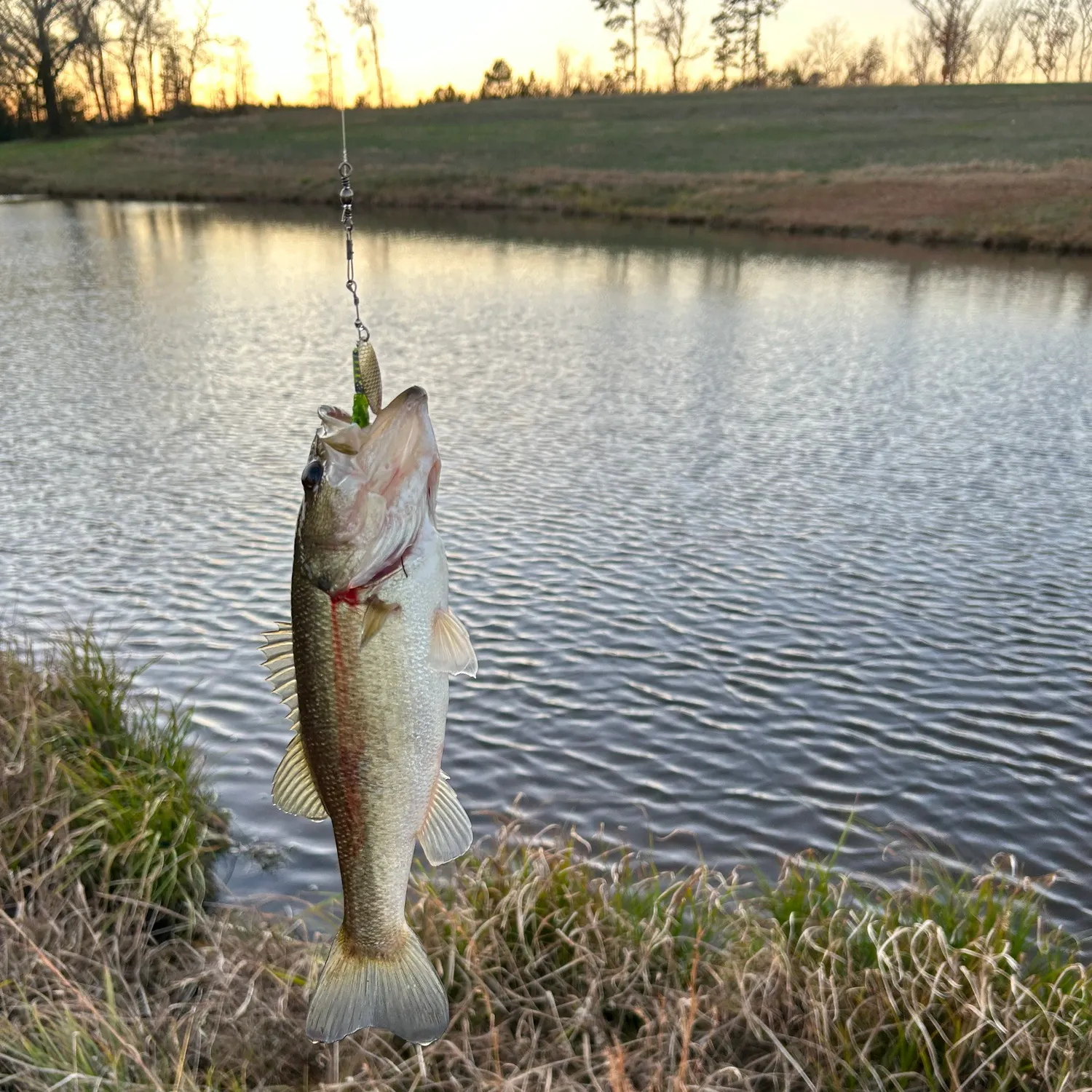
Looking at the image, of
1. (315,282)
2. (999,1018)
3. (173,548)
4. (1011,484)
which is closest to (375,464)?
(999,1018)

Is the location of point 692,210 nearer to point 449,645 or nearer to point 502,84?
point 449,645

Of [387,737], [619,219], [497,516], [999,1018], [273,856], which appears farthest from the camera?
[619,219]

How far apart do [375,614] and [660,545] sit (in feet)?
31.9

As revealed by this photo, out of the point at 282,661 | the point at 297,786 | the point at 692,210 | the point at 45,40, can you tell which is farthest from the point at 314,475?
the point at 45,40

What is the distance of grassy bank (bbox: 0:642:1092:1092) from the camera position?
4.12 m

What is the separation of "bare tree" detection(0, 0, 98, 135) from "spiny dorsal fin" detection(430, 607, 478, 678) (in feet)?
312

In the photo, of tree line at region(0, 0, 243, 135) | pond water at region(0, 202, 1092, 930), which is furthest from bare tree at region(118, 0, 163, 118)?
pond water at region(0, 202, 1092, 930)

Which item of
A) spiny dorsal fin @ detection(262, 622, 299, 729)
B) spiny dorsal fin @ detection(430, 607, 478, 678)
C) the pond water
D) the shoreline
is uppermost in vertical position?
spiny dorsal fin @ detection(430, 607, 478, 678)

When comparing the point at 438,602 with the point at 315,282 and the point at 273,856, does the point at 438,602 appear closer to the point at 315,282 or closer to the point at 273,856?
the point at 273,856

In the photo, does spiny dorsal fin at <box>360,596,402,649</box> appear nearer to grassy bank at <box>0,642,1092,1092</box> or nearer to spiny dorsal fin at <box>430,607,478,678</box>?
spiny dorsal fin at <box>430,607,478,678</box>

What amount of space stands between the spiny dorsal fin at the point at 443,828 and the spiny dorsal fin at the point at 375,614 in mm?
515

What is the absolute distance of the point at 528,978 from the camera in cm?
474

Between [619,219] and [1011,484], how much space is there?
37586 millimetres

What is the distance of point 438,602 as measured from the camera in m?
2.57
